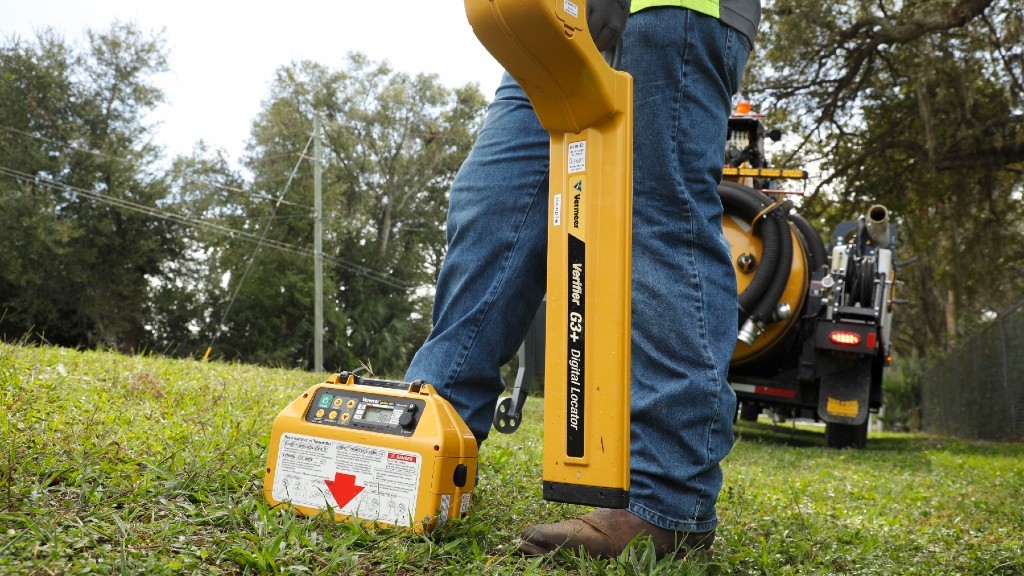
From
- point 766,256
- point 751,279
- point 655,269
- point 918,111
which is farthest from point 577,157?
point 918,111

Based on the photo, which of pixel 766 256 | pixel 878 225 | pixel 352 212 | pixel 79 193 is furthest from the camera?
pixel 352 212

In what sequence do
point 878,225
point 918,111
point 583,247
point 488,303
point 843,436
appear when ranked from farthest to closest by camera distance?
point 918,111, point 843,436, point 878,225, point 488,303, point 583,247

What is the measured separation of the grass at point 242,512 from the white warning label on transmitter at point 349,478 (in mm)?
50

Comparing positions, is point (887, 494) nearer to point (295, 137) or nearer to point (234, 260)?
point (234, 260)

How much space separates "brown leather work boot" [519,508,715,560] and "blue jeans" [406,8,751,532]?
3cm

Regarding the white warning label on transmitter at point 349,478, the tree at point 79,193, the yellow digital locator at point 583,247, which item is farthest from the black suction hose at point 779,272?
the tree at point 79,193

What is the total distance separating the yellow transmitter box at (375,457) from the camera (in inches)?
69.5

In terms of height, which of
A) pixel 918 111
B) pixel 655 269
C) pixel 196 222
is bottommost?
pixel 655 269

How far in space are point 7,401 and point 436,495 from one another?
1.40 m

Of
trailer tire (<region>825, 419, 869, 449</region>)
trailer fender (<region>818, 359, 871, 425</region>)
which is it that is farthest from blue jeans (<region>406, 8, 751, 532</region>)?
trailer tire (<region>825, 419, 869, 449</region>)

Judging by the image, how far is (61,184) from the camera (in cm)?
2645

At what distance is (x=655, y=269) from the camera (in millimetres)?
1933

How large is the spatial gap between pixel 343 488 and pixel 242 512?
0.20 m

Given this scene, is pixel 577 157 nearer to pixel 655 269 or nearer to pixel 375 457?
pixel 655 269
